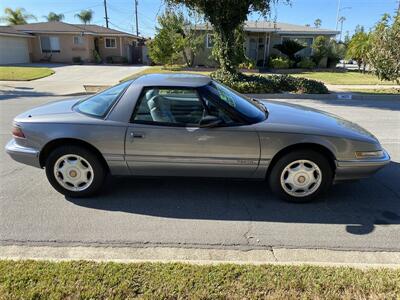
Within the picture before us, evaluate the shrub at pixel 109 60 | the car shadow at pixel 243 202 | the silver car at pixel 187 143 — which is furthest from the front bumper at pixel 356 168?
the shrub at pixel 109 60

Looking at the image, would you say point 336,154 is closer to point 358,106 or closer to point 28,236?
point 28,236

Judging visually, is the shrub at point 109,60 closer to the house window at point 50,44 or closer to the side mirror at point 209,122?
the house window at point 50,44

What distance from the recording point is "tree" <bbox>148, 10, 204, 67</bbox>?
24234mm

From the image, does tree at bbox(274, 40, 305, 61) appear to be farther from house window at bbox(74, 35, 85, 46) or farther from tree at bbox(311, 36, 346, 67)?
house window at bbox(74, 35, 85, 46)

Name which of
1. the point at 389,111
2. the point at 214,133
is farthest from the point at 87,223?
the point at 389,111

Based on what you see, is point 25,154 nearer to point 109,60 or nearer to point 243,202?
point 243,202

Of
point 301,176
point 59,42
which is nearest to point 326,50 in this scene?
point 59,42

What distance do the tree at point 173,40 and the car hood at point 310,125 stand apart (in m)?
21.6

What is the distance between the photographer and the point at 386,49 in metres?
13.7

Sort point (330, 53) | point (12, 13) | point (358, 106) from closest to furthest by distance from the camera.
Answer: point (358, 106) → point (330, 53) → point (12, 13)

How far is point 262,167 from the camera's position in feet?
12.4

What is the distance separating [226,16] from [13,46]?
2633 centimetres

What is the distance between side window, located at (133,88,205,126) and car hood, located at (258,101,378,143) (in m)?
0.78

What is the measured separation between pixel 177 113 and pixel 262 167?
1174 millimetres
